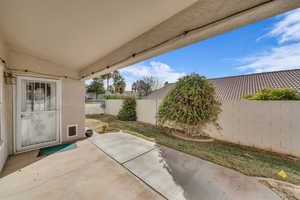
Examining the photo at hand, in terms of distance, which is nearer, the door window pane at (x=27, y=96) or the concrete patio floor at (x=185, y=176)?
the concrete patio floor at (x=185, y=176)

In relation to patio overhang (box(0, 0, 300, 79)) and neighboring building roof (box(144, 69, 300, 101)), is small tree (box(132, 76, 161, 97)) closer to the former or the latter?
neighboring building roof (box(144, 69, 300, 101))

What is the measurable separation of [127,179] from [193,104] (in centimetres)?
299

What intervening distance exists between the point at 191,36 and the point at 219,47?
4769mm

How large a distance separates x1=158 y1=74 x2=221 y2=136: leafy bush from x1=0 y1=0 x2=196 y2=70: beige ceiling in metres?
2.74

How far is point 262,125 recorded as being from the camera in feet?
10.5

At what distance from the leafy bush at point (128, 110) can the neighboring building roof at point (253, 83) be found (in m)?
2.85

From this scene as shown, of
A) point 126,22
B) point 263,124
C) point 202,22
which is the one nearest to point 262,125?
point 263,124

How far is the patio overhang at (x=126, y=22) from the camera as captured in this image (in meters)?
1.12

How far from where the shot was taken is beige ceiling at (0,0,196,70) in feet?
4.05

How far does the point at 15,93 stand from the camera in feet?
8.80

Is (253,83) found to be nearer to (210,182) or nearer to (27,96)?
(210,182)

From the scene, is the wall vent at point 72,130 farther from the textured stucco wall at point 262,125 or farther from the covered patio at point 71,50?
the textured stucco wall at point 262,125

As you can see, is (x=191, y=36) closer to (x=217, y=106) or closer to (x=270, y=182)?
(x=270, y=182)

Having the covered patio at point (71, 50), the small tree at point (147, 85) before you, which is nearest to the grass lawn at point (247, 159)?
the covered patio at point (71, 50)
